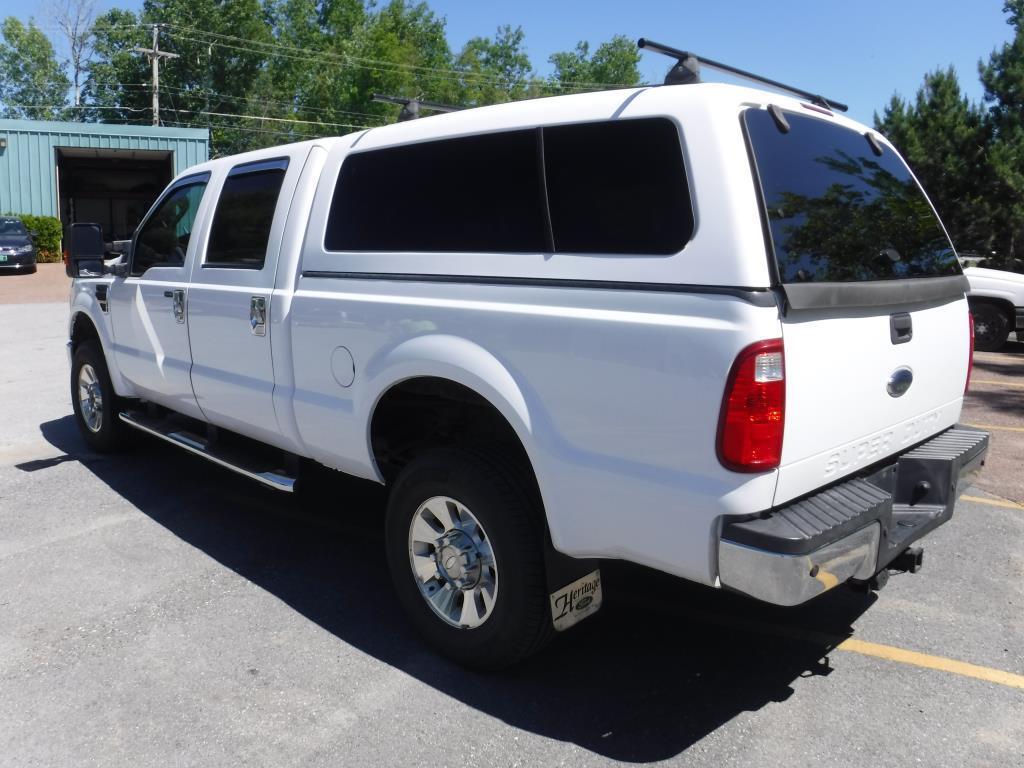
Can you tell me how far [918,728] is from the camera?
10.3 feet

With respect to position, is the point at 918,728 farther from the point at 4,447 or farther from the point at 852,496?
the point at 4,447

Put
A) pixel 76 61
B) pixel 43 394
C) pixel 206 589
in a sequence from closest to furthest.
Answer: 1. pixel 206 589
2. pixel 43 394
3. pixel 76 61

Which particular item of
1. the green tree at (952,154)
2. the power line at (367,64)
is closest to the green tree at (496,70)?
the power line at (367,64)

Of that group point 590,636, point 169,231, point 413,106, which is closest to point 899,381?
point 590,636

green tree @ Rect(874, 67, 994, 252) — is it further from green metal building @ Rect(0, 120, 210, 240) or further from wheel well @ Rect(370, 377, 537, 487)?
green metal building @ Rect(0, 120, 210, 240)

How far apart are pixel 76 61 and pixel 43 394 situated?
66.2 metres

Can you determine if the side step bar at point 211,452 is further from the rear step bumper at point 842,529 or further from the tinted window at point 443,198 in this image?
the rear step bumper at point 842,529

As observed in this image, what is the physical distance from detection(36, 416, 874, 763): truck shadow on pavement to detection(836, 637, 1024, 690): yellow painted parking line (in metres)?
0.11

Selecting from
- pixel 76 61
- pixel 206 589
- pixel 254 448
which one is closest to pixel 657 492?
pixel 206 589

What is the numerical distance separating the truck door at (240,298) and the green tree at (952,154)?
1463 cm

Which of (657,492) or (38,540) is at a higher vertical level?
(657,492)

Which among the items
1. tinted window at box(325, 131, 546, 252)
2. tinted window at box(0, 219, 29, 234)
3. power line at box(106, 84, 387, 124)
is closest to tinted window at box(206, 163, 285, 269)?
tinted window at box(325, 131, 546, 252)

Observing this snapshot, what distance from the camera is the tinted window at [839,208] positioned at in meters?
2.86

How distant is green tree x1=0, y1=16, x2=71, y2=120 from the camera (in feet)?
224
